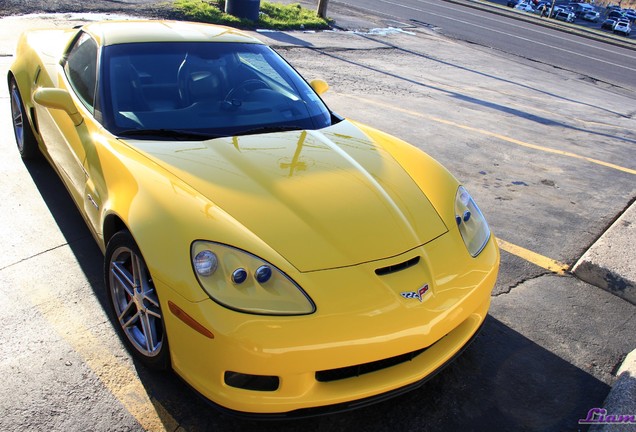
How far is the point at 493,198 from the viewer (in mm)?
5281

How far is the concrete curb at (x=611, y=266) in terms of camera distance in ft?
12.5

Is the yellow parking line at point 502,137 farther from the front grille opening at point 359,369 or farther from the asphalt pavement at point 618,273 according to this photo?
the front grille opening at point 359,369

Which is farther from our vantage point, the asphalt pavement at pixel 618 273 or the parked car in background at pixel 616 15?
the parked car in background at pixel 616 15

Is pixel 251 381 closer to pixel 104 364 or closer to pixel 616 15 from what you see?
pixel 104 364

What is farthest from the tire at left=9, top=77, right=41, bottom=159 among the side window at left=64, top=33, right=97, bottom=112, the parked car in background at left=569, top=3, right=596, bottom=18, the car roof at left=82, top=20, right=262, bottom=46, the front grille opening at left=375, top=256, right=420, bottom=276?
the parked car in background at left=569, top=3, right=596, bottom=18

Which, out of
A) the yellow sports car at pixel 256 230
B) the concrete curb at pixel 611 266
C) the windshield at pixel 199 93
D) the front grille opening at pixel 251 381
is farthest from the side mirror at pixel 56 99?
the concrete curb at pixel 611 266

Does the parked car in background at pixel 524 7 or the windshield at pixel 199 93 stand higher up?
the windshield at pixel 199 93

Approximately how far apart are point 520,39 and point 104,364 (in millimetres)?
20946

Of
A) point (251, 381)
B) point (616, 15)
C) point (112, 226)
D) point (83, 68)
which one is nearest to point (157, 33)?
point (83, 68)

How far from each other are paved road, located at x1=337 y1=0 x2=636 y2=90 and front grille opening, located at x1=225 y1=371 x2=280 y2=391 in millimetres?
12363

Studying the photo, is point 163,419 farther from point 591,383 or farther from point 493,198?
point 493,198

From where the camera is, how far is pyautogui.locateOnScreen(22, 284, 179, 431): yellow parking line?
245 centimetres

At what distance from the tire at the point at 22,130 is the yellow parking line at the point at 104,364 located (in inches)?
72.2

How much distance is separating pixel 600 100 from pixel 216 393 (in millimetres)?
11800
